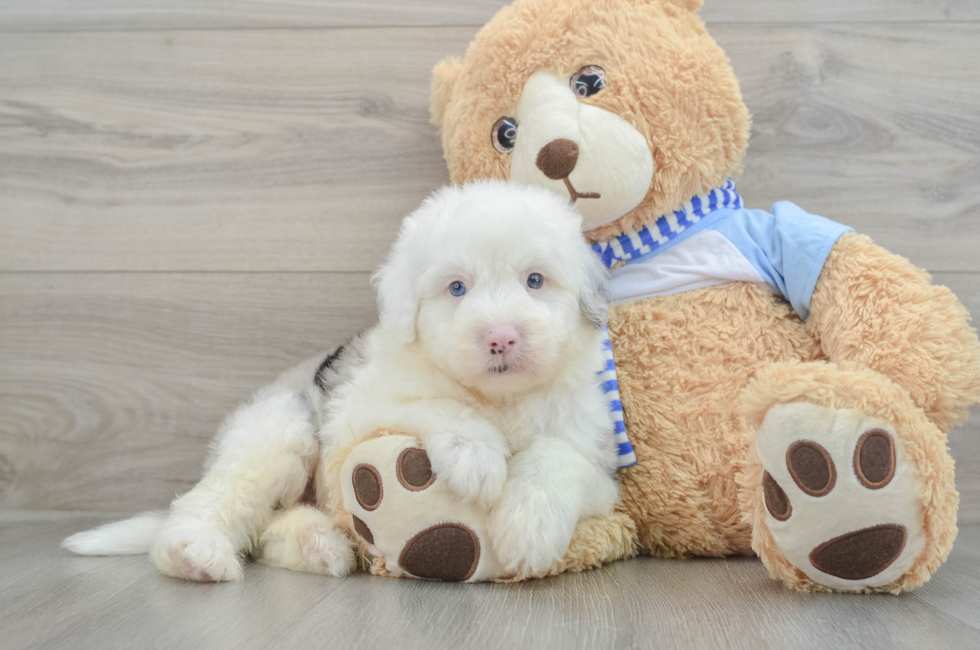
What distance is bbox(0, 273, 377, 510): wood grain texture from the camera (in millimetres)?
1986

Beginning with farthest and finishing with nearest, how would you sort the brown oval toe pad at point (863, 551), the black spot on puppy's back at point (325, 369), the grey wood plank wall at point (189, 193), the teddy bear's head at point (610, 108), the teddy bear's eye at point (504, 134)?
1. the grey wood plank wall at point (189, 193)
2. the black spot on puppy's back at point (325, 369)
3. the teddy bear's eye at point (504, 134)
4. the teddy bear's head at point (610, 108)
5. the brown oval toe pad at point (863, 551)

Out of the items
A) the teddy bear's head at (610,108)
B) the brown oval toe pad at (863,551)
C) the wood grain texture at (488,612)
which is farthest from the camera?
the teddy bear's head at (610,108)

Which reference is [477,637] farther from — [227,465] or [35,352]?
[35,352]

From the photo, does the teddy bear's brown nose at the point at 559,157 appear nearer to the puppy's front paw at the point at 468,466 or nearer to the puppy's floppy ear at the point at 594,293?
the puppy's floppy ear at the point at 594,293

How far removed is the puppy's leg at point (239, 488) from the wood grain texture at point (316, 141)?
1.65 feet

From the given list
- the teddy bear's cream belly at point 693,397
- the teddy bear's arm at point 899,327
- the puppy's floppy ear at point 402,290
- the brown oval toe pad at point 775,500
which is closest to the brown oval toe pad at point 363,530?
the puppy's floppy ear at point 402,290

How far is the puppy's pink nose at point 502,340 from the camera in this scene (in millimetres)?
1210

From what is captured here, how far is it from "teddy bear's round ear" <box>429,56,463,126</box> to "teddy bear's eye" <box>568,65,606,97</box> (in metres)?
0.29

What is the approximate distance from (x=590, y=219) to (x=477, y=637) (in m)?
0.83

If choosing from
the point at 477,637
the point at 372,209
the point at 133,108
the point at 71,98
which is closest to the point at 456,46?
the point at 372,209

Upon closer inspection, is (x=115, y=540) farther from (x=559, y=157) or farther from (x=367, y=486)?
(x=559, y=157)

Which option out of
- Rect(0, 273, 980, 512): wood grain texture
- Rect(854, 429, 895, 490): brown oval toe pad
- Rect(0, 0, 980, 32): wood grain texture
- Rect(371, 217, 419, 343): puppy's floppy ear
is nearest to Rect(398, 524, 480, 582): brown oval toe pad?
Rect(371, 217, 419, 343): puppy's floppy ear

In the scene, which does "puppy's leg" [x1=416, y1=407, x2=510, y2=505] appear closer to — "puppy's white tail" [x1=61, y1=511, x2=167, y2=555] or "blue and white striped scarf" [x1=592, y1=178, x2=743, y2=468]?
"blue and white striped scarf" [x1=592, y1=178, x2=743, y2=468]

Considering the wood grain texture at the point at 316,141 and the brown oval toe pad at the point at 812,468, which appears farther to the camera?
the wood grain texture at the point at 316,141
